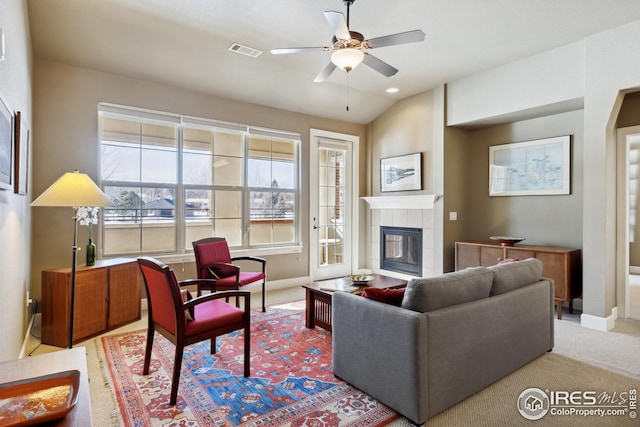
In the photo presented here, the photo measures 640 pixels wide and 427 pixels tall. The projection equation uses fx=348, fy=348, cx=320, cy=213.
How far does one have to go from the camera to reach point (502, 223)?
4879mm

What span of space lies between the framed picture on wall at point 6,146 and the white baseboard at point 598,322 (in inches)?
192

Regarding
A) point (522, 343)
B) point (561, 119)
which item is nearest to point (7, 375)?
point (522, 343)

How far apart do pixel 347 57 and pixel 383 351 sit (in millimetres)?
2158

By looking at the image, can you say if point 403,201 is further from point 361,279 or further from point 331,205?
point 361,279

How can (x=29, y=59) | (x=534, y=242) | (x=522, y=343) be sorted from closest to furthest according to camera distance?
1. (x=522, y=343)
2. (x=29, y=59)
3. (x=534, y=242)

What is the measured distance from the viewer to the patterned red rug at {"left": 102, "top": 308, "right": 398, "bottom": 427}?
2027mm

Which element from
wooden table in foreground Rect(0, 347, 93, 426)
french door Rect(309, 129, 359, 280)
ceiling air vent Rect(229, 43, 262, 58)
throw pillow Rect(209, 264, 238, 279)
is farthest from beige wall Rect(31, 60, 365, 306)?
wooden table in foreground Rect(0, 347, 93, 426)

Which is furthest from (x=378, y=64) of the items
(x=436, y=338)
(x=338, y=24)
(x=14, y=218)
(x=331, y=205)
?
(x=331, y=205)

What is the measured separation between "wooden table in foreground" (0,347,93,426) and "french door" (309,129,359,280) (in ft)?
13.9

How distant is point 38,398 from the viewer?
1.05m

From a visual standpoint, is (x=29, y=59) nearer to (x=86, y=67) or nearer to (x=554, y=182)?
(x=86, y=67)

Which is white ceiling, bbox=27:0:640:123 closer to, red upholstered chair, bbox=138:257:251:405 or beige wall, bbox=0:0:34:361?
beige wall, bbox=0:0:34:361

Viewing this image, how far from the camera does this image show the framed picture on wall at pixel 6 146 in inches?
71.6

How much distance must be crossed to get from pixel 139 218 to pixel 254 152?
175cm
